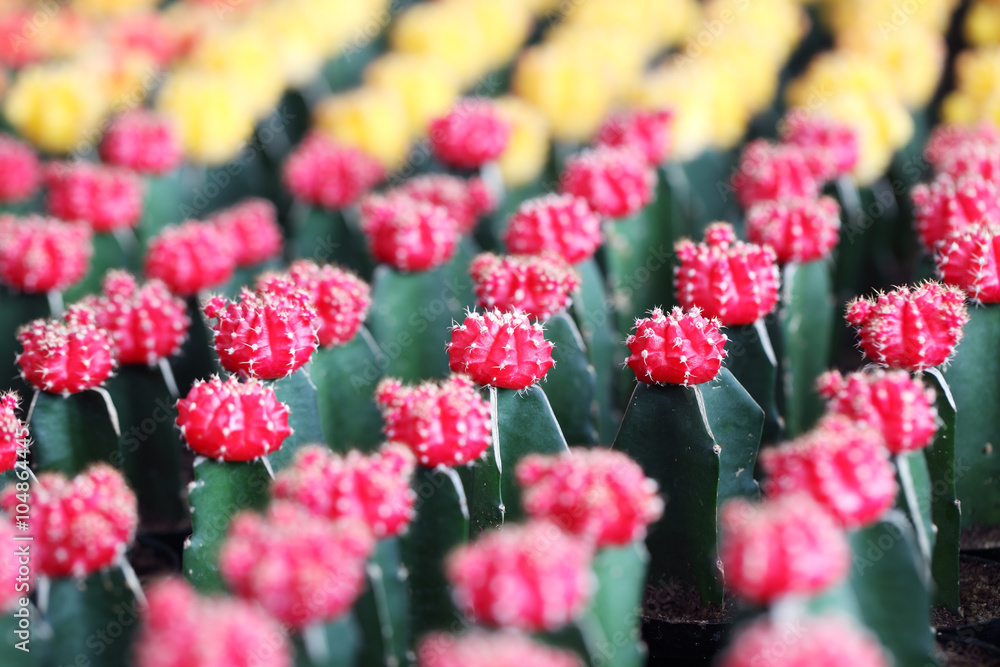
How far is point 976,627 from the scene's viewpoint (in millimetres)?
1320

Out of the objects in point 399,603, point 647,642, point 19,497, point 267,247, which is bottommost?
point 647,642

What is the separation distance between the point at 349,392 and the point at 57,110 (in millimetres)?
1612

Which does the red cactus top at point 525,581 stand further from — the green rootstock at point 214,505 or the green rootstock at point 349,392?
the green rootstock at point 349,392

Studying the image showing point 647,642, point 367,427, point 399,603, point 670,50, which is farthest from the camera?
point 670,50

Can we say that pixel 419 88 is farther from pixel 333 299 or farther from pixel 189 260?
pixel 333 299

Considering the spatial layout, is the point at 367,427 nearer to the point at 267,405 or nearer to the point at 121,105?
the point at 267,405

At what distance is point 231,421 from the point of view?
1260 millimetres

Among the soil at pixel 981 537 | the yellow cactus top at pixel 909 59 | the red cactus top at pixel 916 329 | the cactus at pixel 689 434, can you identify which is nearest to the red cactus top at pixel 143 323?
the cactus at pixel 689 434

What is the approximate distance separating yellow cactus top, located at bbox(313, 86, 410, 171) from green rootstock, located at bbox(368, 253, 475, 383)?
1052 millimetres

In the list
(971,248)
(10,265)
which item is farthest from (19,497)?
(971,248)

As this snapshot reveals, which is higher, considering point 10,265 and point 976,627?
point 10,265

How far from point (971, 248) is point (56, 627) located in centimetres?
143

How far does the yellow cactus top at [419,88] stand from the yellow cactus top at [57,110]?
90cm

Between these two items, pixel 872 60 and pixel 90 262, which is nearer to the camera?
pixel 90 262
